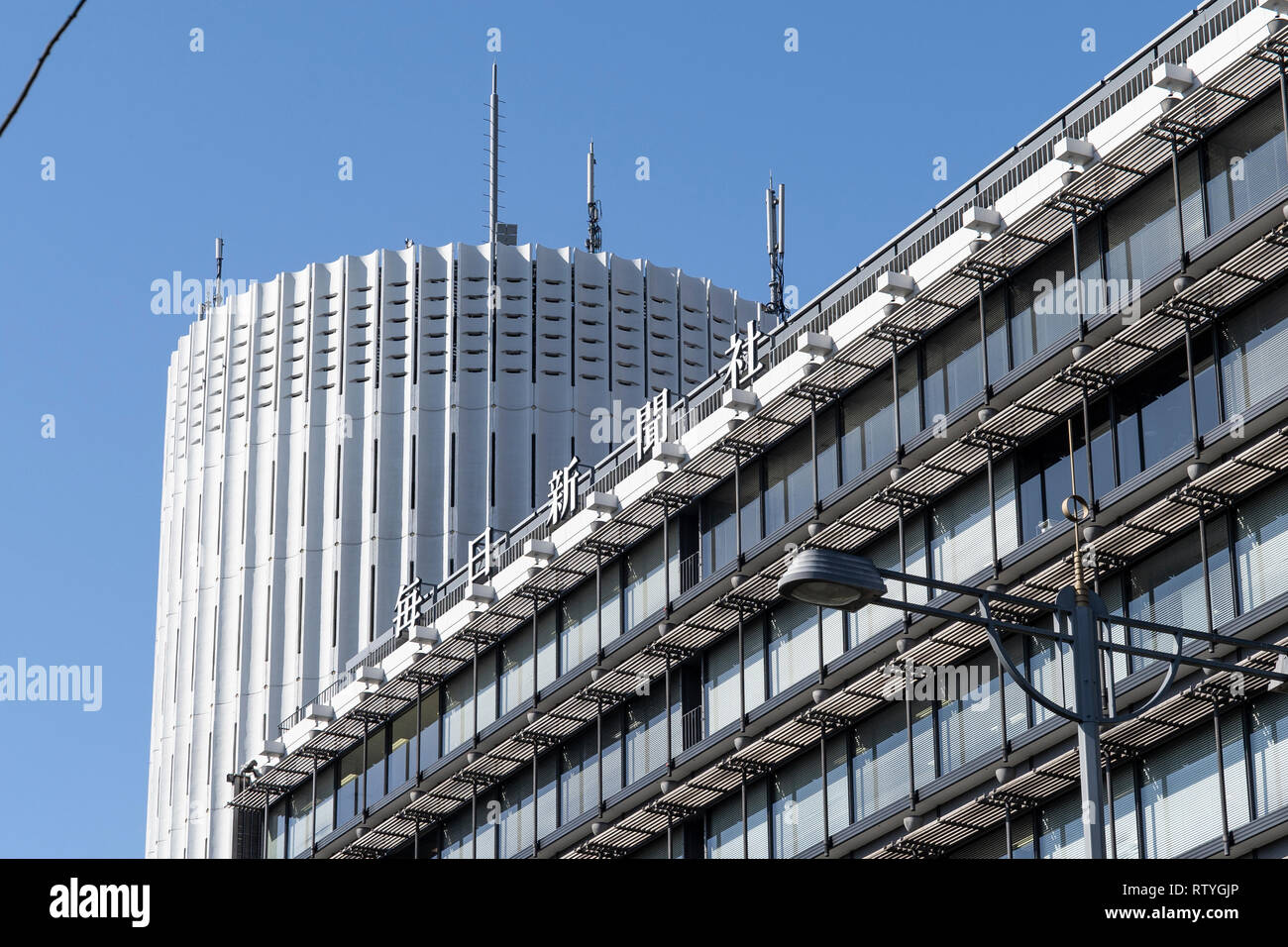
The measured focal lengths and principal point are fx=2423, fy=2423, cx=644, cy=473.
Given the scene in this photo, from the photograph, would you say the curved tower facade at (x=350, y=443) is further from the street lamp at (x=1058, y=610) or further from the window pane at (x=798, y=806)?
the street lamp at (x=1058, y=610)

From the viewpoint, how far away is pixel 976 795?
52.8m

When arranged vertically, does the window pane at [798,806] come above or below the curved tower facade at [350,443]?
below

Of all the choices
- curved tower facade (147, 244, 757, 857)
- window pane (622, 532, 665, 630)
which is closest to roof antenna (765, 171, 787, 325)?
curved tower facade (147, 244, 757, 857)

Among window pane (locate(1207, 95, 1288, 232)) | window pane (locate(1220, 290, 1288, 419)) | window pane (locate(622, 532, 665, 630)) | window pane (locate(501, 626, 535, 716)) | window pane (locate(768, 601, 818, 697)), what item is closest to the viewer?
window pane (locate(1220, 290, 1288, 419))

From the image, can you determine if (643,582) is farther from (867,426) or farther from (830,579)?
(830,579)

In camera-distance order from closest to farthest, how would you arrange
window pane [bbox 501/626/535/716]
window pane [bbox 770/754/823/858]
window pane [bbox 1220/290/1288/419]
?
1. window pane [bbox 1220/290/1288/419]
2. window pane [bbox 770/754/823/858]
3. window pane [bbox 501/626/535/716]

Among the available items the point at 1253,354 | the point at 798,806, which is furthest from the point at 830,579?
the point at 798,806

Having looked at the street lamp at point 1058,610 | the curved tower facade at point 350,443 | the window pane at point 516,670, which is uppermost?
the curved tower facade at point 350,443

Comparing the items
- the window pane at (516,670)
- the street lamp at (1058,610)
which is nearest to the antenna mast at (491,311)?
the window pane at (516,670)

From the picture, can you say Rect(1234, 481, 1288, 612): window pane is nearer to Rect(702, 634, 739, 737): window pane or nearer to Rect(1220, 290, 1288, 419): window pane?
Rect(1220, 290, 1288, 419): window pane

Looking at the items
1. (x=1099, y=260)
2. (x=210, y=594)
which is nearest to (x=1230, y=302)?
(x=1099, y=260)

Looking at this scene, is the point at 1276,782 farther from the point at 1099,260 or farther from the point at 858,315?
the point at 858,315

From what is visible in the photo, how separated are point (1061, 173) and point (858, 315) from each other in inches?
291
